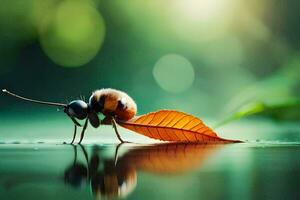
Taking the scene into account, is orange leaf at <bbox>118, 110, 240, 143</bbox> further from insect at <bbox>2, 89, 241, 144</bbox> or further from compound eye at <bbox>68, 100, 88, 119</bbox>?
compound eye at <bbox>68, 100, 88, 119</bbox>

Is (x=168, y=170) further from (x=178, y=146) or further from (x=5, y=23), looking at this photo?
(x=5, y=23)

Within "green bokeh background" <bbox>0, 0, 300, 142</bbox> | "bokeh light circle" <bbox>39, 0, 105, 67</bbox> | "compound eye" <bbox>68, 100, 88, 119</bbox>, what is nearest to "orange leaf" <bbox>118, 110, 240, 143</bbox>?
"compound eye" <bbox>68, 100, 88, 119</bbox>

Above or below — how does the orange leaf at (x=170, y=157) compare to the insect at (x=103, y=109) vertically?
below

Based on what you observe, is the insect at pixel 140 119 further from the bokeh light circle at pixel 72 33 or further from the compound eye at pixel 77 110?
the bokeh light circle at pixel 72 33

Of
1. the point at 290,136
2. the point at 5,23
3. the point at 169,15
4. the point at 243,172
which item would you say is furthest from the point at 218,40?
the point at 243,172

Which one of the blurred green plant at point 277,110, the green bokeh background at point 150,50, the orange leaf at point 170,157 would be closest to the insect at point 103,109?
the orange leaf at point 170,157

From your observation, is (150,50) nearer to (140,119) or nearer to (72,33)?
(72,33)

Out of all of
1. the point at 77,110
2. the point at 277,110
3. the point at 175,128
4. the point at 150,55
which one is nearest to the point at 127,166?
the point at 175,128
